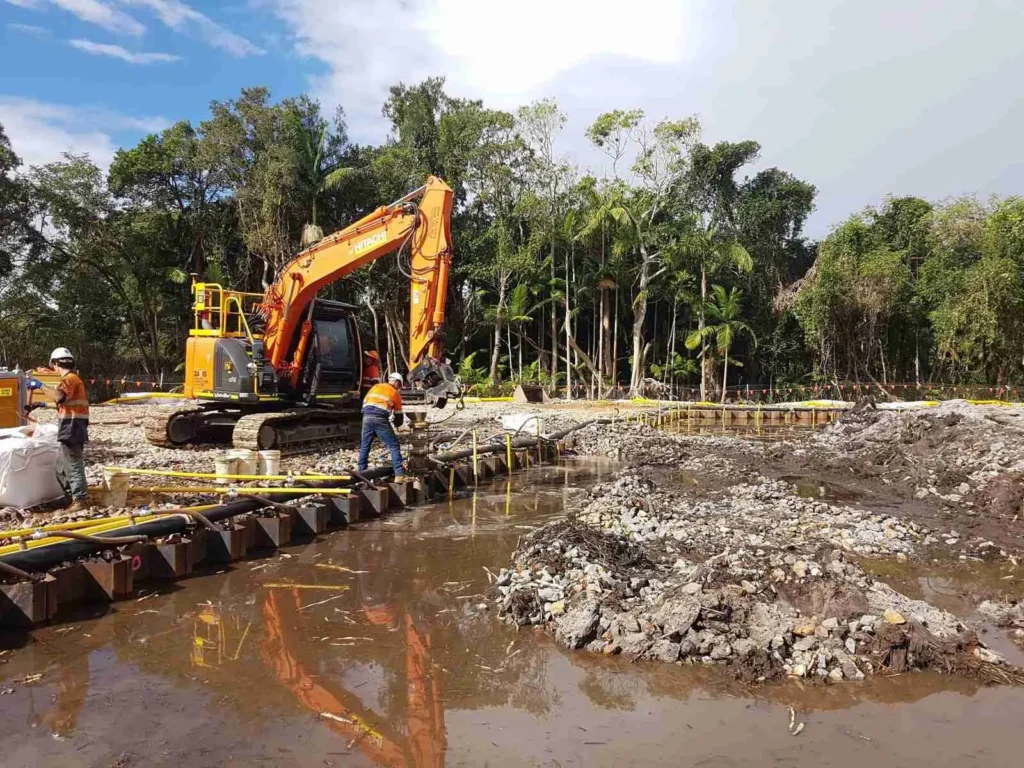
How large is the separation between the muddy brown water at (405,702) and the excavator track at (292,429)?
6256mm

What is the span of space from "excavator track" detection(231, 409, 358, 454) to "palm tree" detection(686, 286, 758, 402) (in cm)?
2044

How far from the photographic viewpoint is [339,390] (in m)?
13.4

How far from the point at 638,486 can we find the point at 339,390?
642 centimetres

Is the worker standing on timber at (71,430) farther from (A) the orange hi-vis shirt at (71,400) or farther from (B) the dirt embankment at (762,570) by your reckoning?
(B) the dirt embankment at (762,570)

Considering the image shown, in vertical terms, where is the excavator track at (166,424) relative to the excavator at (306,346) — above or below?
below

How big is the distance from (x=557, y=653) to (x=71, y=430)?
5.98 meters

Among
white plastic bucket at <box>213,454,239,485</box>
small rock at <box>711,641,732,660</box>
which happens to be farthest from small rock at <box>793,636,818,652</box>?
white plastic bucket at <box>213,454,239,485</box>

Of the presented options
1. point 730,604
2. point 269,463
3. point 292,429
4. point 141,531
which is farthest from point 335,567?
point 292,429

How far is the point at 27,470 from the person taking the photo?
720 centimetres

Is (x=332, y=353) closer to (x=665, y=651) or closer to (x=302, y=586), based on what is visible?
(x=302, y=586)

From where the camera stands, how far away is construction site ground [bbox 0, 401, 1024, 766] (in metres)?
3.61

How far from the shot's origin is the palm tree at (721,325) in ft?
99.3

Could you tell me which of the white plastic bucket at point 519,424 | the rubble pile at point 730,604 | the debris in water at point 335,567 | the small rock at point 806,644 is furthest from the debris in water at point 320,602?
the white plastic bucket at point 519,424

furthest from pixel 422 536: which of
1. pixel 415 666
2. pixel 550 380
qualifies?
pixel 550 380
